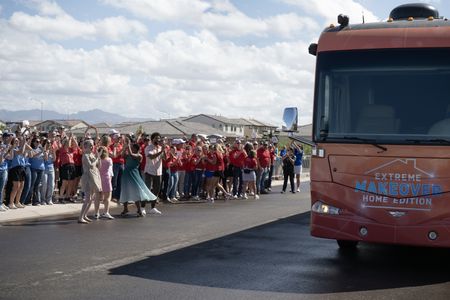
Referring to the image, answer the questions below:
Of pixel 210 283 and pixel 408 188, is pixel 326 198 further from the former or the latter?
pixel 210 283

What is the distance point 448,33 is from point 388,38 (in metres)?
0.76

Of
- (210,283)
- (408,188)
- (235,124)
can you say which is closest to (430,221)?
(408,188)

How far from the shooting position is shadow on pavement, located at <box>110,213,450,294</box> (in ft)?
24.6

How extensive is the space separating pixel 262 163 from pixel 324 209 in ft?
46.1

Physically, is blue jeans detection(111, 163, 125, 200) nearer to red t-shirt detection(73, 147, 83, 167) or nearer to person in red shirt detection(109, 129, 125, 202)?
person in red shirt detection(109, 129, 125, 202)

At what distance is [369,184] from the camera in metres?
8.20

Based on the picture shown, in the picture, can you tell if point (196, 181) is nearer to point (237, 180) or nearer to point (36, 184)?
point (237, 180)

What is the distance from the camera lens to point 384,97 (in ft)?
27.4

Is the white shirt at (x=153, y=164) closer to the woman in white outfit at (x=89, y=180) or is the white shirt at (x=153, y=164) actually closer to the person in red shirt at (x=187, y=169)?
the woman in white outfit at (x=89, y=180)

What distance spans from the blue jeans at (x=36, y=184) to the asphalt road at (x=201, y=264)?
7.28 feet

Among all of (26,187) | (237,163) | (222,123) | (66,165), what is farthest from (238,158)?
(222,123)

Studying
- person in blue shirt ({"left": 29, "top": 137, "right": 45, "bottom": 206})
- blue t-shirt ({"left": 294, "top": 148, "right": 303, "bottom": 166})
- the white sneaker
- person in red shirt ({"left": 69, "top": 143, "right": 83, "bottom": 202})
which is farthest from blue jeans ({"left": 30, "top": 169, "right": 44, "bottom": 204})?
blue t-shirt ({"left": 294, "top": 148, "right": 303, "bottom": 166})

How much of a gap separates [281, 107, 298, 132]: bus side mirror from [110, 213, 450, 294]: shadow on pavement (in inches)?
75.3

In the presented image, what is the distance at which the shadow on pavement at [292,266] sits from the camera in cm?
751
